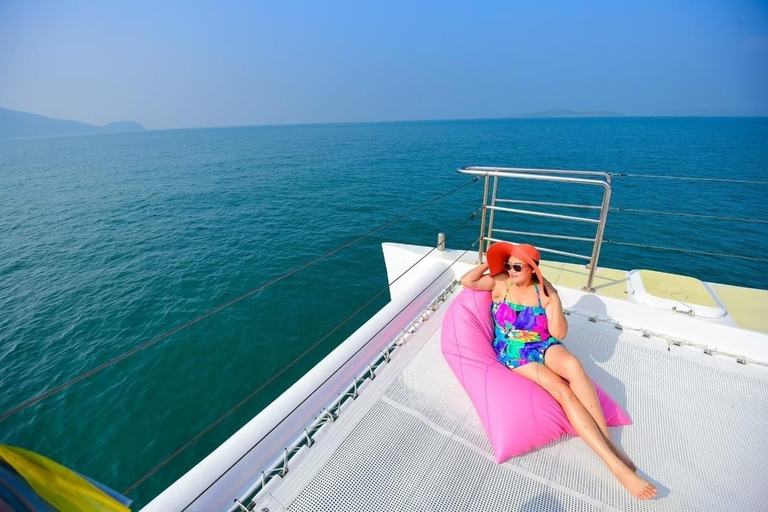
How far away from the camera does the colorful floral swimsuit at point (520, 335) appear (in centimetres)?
267

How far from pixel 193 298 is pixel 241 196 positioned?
13.1m

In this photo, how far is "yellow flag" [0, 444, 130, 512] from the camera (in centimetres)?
119

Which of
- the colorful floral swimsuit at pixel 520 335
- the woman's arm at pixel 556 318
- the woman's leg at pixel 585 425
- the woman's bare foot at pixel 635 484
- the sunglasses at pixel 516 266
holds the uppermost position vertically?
the sunglasses at pixel 516 266

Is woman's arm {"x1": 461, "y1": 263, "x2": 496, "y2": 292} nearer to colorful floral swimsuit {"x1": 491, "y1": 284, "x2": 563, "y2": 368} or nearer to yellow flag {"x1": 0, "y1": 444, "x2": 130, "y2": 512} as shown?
colorful floral swimsuit {"x1": 491, "y1": 284, "x2": 563, "y2": 368}

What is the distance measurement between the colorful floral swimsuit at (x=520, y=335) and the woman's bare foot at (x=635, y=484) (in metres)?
0.83

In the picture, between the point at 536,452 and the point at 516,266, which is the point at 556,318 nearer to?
the point at 516,266

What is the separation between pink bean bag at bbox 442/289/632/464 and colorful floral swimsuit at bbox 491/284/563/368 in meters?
0.11

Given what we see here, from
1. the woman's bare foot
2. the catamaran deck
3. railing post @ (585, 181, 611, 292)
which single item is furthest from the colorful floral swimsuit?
railing post @ (585, 181, 611, 292)

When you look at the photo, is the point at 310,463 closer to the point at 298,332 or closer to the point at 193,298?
the point at 298,332

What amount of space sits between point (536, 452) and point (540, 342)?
847 millimetres

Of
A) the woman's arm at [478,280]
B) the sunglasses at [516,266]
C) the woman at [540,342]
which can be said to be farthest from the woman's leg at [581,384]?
the woman's arm at [478,280]

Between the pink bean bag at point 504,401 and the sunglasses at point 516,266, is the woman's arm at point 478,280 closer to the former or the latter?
the sunglasses at point 516,266

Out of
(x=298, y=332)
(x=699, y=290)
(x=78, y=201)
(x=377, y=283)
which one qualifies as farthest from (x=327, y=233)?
(x=78, y=201)

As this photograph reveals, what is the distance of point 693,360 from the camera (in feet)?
9.82
